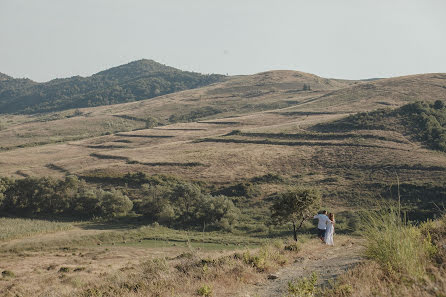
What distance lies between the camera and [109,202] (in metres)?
58.4

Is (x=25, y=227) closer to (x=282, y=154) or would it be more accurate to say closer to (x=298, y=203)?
(x=298, y=203)

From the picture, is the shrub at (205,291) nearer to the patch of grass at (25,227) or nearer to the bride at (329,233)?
the bride at (329,233)

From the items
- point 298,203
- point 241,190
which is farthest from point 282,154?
point 298,203

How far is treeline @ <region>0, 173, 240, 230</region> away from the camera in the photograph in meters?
54.9

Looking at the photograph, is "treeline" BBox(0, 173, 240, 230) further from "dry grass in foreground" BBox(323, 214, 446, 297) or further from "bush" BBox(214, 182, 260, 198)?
"dry grass in foreground" BBox(323, 214, 446, 297)

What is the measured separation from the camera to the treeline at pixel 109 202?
54.9 m

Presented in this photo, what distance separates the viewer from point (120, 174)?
3027 inches

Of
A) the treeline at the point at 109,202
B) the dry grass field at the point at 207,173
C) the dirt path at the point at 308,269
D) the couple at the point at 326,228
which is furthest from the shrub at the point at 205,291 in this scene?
the treeline at the point at 109,202

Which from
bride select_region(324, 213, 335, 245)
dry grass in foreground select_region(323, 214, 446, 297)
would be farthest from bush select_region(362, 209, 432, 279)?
bride select_region(324, 213, 335, 245)

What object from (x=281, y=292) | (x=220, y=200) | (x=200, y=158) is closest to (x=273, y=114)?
(x=200, y=158)

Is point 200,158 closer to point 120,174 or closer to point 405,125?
point 120,174

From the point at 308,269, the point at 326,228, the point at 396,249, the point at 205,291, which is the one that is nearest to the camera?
the point at 396,249

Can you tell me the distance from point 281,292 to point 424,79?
170 metres

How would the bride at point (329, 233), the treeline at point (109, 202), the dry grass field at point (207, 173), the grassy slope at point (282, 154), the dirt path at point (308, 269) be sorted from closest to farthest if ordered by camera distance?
the dirt path at point (308, 269) → the dry grass field at point (207, 173) → the bride at point (329, 233) → the treeline at point (109, 202) → the grassy slope at point (282, 154)
